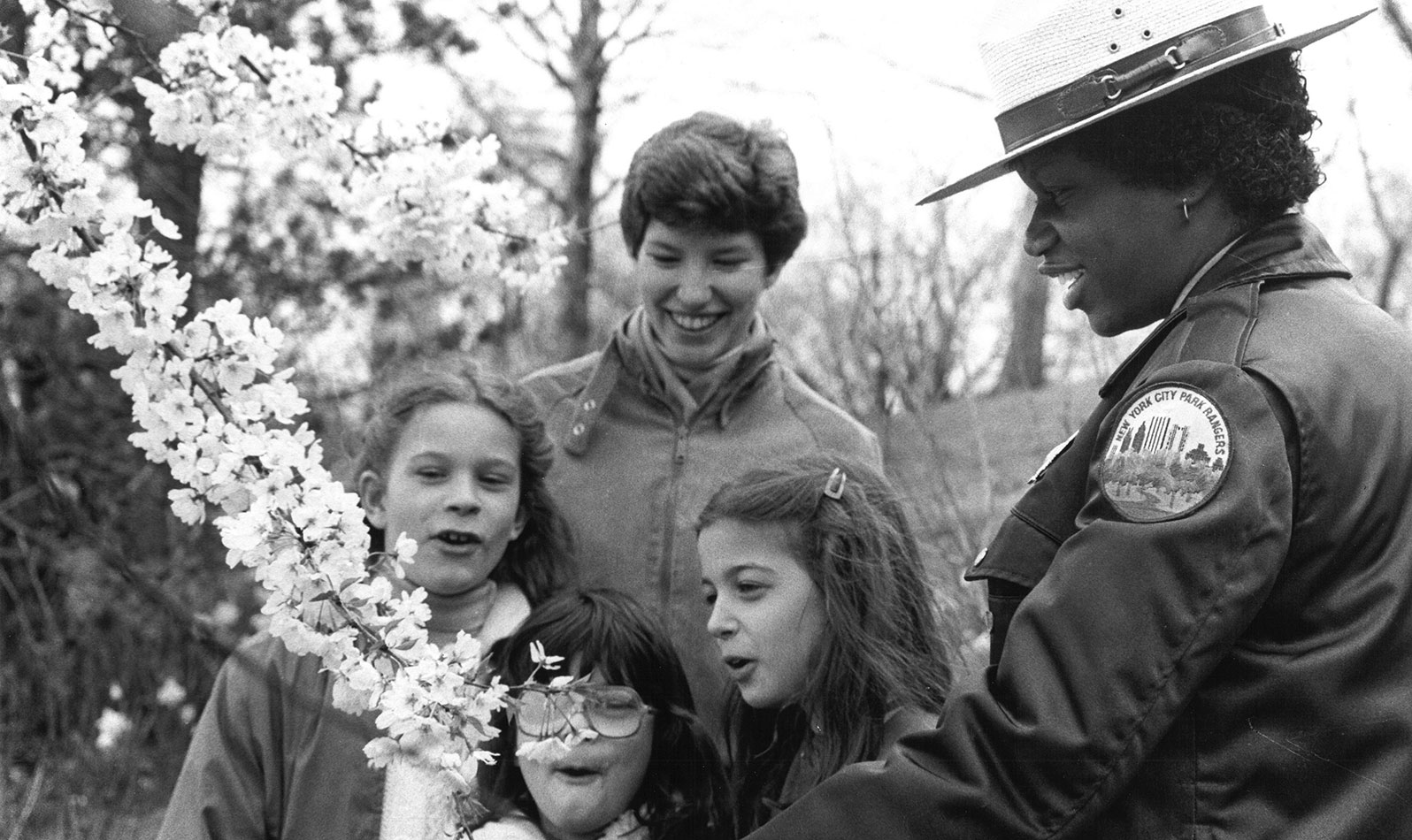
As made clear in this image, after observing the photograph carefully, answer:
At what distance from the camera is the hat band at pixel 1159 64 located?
6.59 ft

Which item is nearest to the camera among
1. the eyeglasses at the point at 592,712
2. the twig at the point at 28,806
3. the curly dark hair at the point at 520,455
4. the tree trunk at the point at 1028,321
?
the eyeglasses at the point at 592,712

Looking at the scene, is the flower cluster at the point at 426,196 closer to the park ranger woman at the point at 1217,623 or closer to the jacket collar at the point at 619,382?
the jacket collar at the point at 619,382

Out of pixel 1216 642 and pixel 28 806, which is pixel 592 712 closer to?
pixel 1216 642

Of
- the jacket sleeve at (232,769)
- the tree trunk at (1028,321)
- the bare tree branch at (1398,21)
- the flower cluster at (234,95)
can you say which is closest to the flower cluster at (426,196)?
the flower cluster at (234,95)

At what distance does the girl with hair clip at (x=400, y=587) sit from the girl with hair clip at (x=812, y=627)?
48 centimetres

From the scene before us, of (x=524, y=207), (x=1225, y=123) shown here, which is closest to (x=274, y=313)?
(x=524, y=207)

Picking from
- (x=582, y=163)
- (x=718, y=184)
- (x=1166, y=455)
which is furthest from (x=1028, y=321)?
(x=1166, y=455)

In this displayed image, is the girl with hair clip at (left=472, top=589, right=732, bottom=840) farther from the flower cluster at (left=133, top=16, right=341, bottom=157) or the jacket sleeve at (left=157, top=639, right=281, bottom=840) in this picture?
the flower cluster at (left=133, top=16, right=341, bottom=157)

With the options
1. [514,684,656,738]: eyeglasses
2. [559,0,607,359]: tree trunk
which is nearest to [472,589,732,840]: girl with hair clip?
[514,684,656,738]: eyeglasses

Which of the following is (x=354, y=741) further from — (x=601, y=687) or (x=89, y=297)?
(x=89, y=297)

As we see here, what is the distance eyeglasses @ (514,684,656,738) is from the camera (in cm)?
265

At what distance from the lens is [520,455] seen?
329 centimetres

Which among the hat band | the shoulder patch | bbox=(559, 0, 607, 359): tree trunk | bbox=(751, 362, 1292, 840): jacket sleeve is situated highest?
bbox=(559, 0, 607, 359): tree trunk

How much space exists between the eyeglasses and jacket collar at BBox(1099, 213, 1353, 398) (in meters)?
1.06
